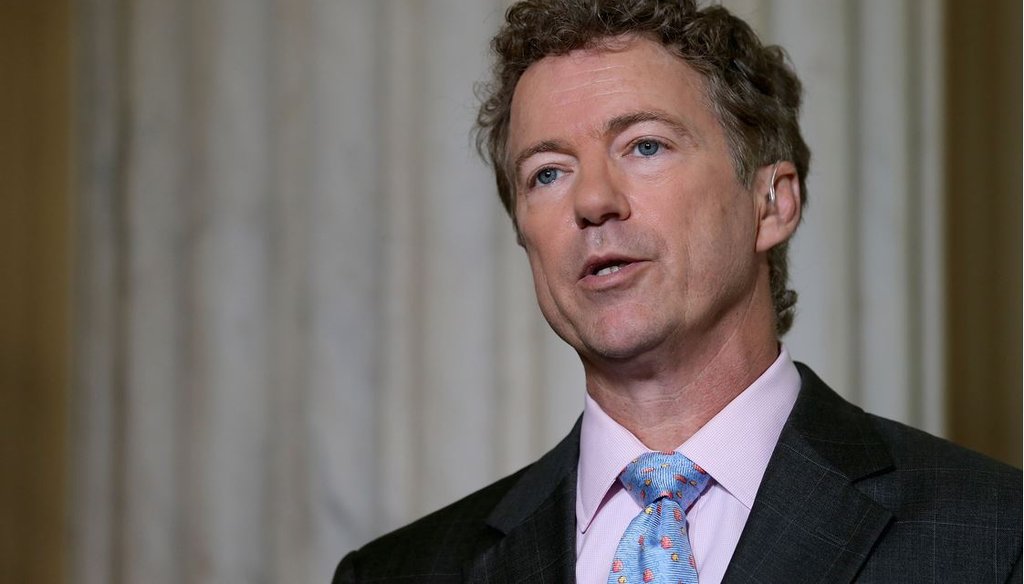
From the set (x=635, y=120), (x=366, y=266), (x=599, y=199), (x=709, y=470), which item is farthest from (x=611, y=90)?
(x=366, y=266)

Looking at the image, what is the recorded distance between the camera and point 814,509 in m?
1.78

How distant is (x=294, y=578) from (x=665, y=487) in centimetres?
100

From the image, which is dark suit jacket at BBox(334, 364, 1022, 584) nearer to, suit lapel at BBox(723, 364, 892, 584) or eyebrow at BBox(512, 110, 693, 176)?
suit lapel at BBox(723, 364, 892, 584)

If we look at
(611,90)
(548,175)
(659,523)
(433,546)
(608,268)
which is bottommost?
(433,546)

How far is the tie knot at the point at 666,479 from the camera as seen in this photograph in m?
1.88


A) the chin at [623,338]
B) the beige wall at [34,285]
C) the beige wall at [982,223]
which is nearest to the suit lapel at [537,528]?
the chin at [623,338]

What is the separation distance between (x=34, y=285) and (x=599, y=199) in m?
1.75

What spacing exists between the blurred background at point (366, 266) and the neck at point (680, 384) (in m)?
0.50

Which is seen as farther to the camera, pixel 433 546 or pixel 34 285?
pixel 34 285

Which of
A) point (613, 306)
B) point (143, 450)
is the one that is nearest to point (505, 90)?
point (613, 306)

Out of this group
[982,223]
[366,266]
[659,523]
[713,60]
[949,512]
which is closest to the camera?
[949,512]

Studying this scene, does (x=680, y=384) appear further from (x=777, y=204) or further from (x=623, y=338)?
(x=777, y=204)

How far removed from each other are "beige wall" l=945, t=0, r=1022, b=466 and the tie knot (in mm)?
1040

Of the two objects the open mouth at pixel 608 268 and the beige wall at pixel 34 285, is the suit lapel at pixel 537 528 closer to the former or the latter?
the open mouth at pixel 608 268
